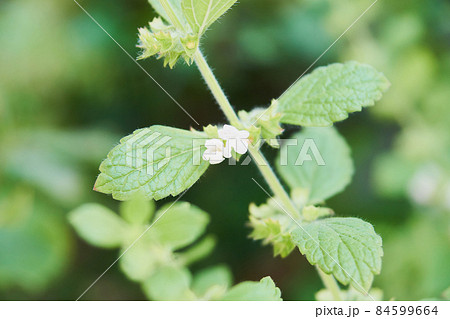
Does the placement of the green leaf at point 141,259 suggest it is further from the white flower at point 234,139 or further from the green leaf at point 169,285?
the white flower at point 234,139

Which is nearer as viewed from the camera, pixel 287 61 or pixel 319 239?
pixel 319 239

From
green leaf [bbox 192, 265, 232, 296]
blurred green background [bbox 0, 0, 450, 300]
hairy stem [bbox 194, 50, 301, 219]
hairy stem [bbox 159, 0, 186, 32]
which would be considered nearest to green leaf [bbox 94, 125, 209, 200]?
hairy stem [bbox 194, 50, 301, 219]

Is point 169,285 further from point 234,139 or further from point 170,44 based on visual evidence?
point 170,44

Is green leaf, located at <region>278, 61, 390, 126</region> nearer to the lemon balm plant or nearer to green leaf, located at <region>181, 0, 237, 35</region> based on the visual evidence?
the lemon balm plant

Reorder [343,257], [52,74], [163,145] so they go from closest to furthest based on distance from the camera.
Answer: [343,257]
[163,145]
[52,74]

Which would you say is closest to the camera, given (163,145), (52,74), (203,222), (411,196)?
(163,145)

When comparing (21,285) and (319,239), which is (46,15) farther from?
(319,239)

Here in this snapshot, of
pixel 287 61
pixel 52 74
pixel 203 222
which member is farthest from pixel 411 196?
pixel 52 74

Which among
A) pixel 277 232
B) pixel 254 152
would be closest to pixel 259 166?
pixel 254 152
